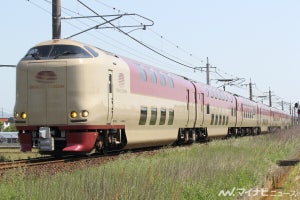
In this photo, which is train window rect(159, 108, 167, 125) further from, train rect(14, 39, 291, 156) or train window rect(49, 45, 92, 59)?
train window rect(49, 45, 92, 59)

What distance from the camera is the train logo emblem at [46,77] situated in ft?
46.3

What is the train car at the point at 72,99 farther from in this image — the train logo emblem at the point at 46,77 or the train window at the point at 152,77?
the train window at the point at 152,77

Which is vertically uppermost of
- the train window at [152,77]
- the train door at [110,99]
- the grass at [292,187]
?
the train window at [152,77]

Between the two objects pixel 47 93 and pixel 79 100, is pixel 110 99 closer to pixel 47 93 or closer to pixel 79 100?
pixel 79 100

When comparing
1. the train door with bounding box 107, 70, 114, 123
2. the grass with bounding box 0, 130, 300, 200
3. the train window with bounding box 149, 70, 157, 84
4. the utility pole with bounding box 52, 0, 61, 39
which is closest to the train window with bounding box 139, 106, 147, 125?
the train window with bounding box 149, 70, 157, 84

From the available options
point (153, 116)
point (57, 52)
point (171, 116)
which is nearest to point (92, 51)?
point (57, 52)

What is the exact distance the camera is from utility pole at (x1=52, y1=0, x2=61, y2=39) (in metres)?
18.4

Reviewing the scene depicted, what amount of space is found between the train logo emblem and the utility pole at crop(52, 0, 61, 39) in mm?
4397

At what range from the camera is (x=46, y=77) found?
14.1 meters

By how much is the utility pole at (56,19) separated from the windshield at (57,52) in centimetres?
363

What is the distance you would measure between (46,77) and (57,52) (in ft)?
2.91

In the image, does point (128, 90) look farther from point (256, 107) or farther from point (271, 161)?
point (256, 107)

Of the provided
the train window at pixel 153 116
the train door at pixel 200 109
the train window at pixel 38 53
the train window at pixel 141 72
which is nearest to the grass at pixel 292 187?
the train window at pixel 153 116

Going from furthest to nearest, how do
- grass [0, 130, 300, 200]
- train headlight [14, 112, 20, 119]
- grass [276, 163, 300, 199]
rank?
1. train headlight [14, 112, 20, 119]
2. grass [276, 163, 300, 199]
3. grass [0, 130, 300, 200]
